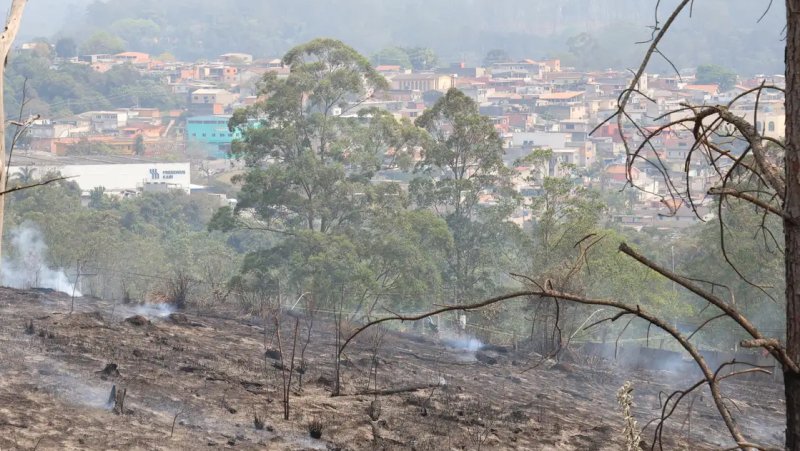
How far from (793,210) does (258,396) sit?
5.71m

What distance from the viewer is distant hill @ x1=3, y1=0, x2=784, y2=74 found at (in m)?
109

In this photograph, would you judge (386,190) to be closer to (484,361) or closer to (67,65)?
(484,361)

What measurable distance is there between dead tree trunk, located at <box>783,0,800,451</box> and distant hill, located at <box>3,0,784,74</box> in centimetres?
10778

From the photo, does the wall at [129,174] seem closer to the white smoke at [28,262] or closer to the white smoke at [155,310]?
the white smoke at [28,262]

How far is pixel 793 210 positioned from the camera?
183 cm

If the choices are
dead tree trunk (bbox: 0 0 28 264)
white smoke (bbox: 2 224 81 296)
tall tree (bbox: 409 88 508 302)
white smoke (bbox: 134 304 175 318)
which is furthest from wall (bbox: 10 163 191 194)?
dead tree trunk (bbox: 0 0 28 264)

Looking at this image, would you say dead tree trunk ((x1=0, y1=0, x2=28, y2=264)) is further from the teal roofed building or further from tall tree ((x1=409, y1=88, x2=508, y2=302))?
the teal roofed building

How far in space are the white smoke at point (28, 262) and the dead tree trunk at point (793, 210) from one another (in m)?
17.9

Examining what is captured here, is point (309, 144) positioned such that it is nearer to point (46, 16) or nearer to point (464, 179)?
point (464, 179)

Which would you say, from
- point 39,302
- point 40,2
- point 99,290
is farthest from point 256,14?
point 39,302

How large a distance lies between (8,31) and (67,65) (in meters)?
70.6

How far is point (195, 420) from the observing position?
6379 mm

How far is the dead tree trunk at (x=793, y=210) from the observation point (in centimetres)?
183

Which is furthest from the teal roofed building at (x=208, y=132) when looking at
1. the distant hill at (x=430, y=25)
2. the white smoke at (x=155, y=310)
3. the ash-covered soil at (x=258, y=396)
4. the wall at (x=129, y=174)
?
the ash-covered soil at (x=258, y=396)
